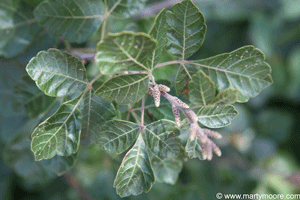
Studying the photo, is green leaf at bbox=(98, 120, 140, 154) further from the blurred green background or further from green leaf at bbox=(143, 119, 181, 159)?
the blurred green background

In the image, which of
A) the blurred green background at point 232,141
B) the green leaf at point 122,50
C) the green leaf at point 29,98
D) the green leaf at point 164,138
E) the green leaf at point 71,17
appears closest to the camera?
the green leaf at point 122,50

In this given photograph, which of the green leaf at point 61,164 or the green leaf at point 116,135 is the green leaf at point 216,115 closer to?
the green leaf at point 116,135

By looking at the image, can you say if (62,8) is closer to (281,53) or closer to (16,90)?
(16,90)

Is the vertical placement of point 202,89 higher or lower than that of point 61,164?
higher

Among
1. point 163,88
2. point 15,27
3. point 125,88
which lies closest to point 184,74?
point 163,88

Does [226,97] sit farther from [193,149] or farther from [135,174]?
[135,174]

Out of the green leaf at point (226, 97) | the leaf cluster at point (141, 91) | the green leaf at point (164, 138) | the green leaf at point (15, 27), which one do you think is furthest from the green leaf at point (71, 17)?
the green leaf at point (226, 97)

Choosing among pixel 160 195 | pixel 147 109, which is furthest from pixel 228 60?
pixel 160 195
